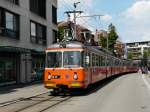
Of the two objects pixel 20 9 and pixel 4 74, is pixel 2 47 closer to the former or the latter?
pixel 4 74

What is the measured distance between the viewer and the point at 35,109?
16.9 m

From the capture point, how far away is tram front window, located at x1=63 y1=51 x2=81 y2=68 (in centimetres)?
2350

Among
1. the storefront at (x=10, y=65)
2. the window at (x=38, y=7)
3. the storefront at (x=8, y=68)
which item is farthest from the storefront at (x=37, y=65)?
the storefront at (x=8, y=68)

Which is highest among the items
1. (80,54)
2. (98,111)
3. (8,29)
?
(8,29)

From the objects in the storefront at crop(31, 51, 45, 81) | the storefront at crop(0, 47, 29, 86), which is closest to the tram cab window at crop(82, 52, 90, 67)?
the storefront at crop(0, 47, 29, 86)

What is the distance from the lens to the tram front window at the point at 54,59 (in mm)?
23719

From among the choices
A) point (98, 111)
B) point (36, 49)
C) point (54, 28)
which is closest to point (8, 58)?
point (36, 49)

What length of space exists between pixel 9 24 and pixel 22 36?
3.48 meters

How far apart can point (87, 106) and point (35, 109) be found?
221 centimetres

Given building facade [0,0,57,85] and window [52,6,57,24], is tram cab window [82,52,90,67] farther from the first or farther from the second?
window [52,6,57,24]

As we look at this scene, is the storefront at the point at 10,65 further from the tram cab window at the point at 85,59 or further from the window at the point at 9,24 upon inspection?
the tram cab window at the point at 85,59

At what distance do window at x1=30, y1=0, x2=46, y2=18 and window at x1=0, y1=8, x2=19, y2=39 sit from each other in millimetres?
5470

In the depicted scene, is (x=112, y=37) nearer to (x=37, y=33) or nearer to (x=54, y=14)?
(x=54, y=14)

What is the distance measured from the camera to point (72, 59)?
2361cm
